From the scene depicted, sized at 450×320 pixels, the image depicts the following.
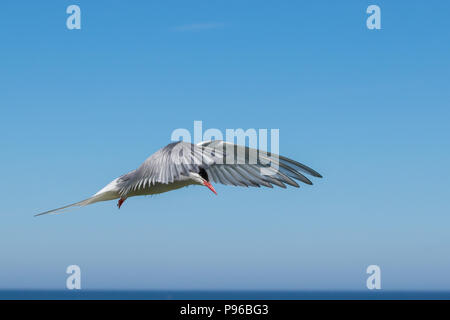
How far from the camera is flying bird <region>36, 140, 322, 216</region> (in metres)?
9.86

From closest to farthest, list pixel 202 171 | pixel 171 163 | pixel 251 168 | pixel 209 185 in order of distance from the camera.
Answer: pixel 171 163 < pixel 209 185 < pixel 202 171 < pixel 251 168

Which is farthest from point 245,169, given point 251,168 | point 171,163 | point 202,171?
point 171,163

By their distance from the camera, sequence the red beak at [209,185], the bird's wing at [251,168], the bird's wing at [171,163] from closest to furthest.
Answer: the bird's wing at [171,163] → the red beak at [209,185] → the bird's wing at [251,168]

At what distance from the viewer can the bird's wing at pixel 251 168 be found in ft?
41.3

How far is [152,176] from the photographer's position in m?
9.98

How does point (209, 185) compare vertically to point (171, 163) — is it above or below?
below

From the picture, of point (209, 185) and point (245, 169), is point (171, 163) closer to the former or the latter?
point (209, 185)

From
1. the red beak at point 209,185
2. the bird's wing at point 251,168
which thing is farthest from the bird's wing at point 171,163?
the bird's wing at point 251,168

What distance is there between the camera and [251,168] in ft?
43.0

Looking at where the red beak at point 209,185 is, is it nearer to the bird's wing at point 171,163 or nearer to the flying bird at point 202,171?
the flying bird at point 202,171

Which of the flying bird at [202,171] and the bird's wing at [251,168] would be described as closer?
the flying bird at [202,171]

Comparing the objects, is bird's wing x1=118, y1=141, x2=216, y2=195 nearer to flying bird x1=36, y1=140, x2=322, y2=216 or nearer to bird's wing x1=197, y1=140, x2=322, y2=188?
flying bird x1=36, y1=140, x2=322, y2=216

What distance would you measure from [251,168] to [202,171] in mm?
1483
